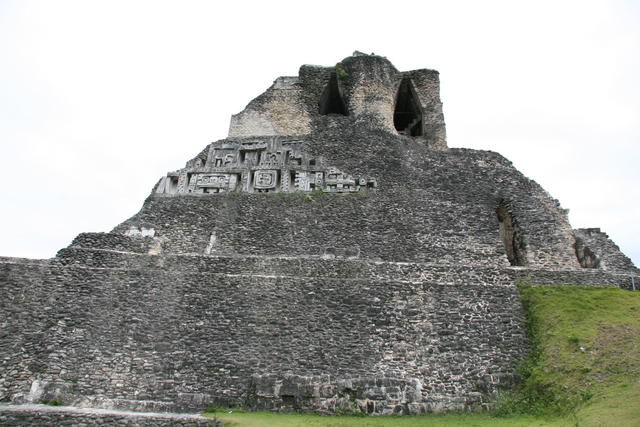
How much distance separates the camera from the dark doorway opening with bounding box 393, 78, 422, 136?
74.6 feet

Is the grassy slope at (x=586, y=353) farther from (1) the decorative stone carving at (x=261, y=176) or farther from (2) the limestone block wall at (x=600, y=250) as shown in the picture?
(1) the decorative stone carving at (x=261, y=176)

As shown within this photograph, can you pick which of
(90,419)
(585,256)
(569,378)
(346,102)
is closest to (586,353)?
(569,378)

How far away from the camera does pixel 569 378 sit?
32.4 ft

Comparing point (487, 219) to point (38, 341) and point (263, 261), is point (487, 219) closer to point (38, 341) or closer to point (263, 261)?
point (263, 261)

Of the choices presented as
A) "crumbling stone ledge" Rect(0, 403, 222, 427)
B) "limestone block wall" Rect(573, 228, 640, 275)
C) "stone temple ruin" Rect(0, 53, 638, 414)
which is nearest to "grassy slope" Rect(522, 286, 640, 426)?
"stone temple ruin" Rect(0, 53, 638, 414)

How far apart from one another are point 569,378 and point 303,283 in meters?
5.62

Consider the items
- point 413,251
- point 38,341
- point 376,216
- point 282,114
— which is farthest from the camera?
point 282,114

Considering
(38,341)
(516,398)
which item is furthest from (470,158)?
(38,341)

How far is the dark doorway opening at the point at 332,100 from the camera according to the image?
22281 mm

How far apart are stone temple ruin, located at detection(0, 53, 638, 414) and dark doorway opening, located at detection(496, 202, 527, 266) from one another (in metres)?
0.07

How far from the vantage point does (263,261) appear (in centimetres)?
1301

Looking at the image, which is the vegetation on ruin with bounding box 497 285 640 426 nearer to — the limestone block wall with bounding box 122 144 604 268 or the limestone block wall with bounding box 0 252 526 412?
the limestone block wall with bounding box 0 252 526 412

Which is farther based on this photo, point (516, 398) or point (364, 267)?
point (364, 267)

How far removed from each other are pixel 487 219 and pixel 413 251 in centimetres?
280
